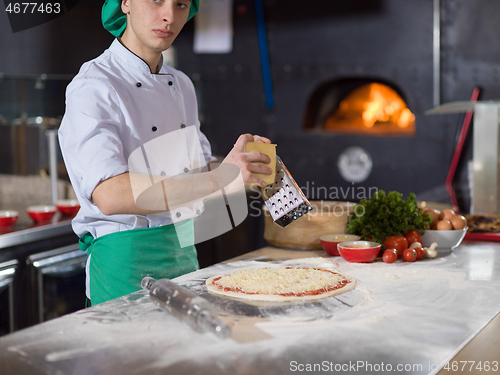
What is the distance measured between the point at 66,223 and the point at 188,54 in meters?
3.15

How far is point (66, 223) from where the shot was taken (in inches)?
107

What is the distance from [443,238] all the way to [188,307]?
1153mm

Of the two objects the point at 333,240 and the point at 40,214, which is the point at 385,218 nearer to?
the point at 333,240

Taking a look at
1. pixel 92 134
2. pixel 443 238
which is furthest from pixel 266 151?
pixel 443 238

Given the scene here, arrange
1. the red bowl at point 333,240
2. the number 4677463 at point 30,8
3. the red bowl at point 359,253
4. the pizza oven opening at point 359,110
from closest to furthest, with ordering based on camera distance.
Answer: the red bowl at point 359,253 → the red bowl at point 333,240 → the number 4677463 at point 30,8 → the pizza oven opening at point 359,110

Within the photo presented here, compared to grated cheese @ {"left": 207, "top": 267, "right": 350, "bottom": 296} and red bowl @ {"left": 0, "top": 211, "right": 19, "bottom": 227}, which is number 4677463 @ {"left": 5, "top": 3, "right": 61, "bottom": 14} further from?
grated cheese @ {"left": 207, "top": 267, "right": 350, "bottom": 296}

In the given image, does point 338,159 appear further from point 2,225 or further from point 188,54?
point 2,225

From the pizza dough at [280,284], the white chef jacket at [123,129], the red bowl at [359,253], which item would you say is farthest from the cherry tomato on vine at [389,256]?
the white chef jacket at [123,129]

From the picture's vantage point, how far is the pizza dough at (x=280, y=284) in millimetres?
1329

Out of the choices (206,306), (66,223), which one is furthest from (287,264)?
(66,223)

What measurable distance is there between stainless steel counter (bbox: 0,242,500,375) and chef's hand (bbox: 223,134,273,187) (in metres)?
0.33

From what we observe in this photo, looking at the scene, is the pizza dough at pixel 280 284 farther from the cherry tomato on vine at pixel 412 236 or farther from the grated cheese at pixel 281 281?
the cherry tomato on vine at pixel 412 236

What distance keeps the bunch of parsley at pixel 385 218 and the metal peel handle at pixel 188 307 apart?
2.93ft

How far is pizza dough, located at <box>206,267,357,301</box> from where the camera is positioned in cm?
133
